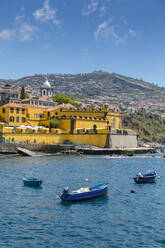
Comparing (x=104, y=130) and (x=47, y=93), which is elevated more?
(x=47, y=93)

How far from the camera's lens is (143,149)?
8006 cm

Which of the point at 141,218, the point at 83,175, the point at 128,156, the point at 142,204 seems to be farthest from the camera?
the point at 128,156

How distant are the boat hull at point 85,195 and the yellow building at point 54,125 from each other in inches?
1622

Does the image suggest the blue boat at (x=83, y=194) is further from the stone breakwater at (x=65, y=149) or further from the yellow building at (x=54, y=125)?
the yellow building at (x=54, y=125)

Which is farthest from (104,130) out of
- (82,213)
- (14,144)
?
(82,213)

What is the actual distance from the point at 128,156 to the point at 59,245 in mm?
51809

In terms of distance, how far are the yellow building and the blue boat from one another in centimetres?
4108

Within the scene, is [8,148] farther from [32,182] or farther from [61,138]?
[32,182]

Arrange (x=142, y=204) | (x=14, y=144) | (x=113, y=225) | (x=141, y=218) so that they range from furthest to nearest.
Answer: (x=14, y=144) < (x=142, y=204) < (x=141, y=218) < (x=113, y=225)

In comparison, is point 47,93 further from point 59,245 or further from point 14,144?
point 59,245

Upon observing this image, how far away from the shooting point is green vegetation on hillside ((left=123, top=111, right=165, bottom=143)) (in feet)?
539

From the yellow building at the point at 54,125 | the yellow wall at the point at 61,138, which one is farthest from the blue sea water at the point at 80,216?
the yellow building at the point at 54,125

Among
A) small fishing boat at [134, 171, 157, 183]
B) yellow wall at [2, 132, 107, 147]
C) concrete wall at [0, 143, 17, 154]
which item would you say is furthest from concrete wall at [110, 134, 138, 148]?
small fishing boat at [134, 171, 157, 183]

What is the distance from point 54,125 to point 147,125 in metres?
111
